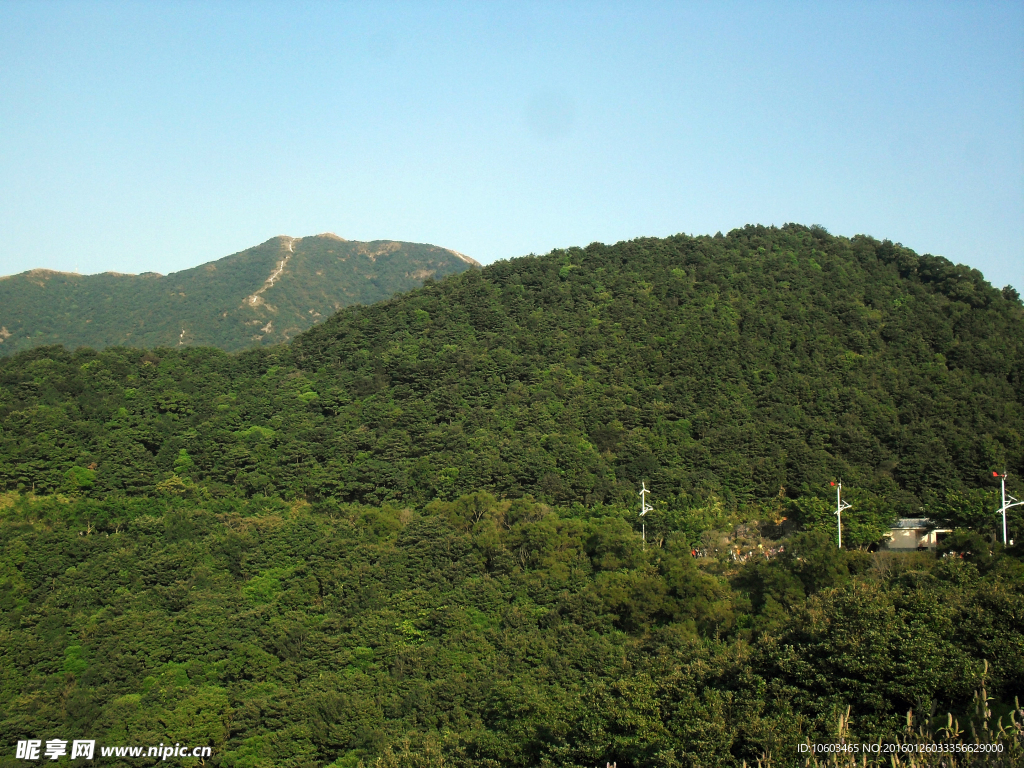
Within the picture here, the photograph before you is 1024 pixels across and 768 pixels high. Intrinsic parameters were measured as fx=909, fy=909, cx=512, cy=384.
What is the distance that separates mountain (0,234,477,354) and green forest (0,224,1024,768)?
135ft

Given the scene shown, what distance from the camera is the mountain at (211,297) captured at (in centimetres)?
9519

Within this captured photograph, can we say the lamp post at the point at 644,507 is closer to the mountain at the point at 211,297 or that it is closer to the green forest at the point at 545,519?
the green forest at the point at 545,519

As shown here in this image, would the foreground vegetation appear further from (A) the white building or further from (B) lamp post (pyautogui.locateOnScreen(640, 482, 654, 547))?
(A) the white building

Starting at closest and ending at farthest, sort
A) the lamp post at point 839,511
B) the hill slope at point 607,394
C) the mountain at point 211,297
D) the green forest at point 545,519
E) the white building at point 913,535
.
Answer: the green forest at point 545,519 < the lamp post at point 839,511 < the white building at point 913,535 < the hill slope at point 607,394 < the mountain at point 211,297

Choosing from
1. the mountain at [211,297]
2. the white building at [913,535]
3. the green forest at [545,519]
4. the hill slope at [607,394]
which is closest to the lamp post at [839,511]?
the green forest at [545,519]

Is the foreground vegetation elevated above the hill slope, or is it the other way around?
the hill slope

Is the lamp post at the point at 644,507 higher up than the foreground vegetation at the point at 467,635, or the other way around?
the lamp post at the point at 644,507

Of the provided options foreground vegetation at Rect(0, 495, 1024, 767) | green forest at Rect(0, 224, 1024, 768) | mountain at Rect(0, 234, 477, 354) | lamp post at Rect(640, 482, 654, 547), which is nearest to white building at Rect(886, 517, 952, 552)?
green forest at Rect(0, 224, 1024, 768)

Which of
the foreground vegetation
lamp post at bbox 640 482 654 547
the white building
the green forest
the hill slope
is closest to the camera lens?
the foreground vegetation

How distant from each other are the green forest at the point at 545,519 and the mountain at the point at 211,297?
4117 centimetres

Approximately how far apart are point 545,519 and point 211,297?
267 feet

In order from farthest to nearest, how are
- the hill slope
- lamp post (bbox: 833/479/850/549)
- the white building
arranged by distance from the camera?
the hill slope < the white building < lamp post (bbox: 833/479/850/549)

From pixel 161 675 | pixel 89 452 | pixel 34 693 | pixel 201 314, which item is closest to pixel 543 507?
pixel 161 675

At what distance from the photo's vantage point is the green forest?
58.7ft
